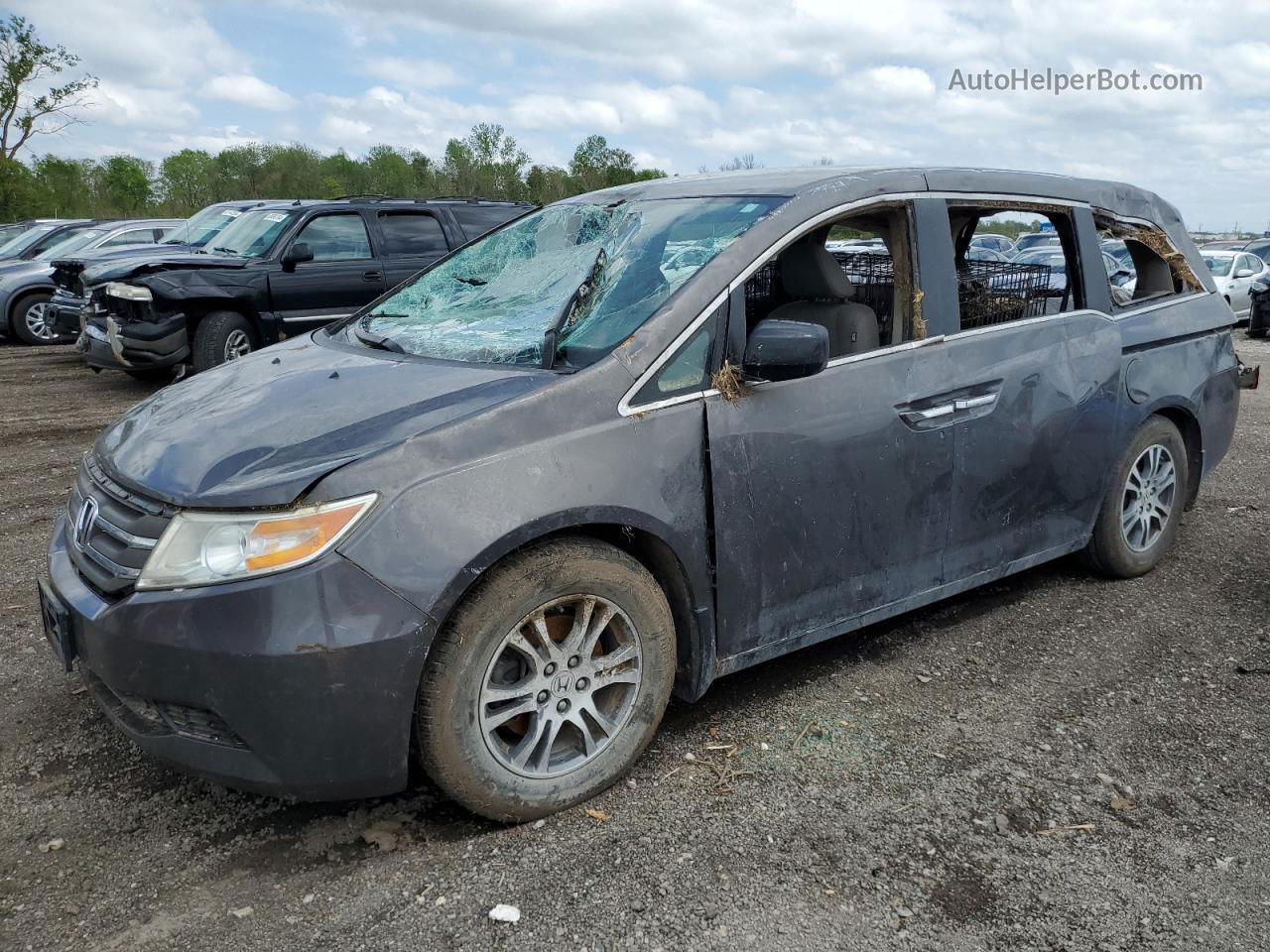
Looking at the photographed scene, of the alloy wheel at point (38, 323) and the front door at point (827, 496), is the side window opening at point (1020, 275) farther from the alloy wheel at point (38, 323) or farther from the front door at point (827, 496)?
the alloy wheel at point (38, 323)

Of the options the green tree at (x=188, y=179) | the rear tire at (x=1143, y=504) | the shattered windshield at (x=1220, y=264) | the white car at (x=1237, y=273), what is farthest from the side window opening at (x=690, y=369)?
the green tree at (x=188, y=179)

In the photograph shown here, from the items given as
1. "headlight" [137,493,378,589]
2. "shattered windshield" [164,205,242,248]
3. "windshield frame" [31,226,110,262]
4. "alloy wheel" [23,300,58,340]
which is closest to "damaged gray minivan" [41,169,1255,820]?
"headlight" [137,493,378,589]

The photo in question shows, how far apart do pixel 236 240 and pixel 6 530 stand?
570 cm

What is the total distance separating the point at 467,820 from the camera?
9.38ft

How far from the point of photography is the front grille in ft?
8.43

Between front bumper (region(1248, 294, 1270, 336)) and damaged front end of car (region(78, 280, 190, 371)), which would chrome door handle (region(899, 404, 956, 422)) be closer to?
damaged front end of car (region(78, 280, 190, 371))

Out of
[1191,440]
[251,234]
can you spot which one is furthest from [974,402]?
[251,234]

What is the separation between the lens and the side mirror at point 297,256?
9.79 meters

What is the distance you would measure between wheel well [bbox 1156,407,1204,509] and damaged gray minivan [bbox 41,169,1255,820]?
0.36m

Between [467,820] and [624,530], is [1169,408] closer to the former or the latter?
[624,530]

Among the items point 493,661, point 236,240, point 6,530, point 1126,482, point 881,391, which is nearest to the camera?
point 493,661

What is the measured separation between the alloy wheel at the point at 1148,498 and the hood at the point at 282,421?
2.89 meters

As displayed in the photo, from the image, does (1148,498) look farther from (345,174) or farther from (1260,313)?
(345,174)

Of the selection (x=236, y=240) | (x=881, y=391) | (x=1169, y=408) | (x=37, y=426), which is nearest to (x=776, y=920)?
(x=881, y=391)
